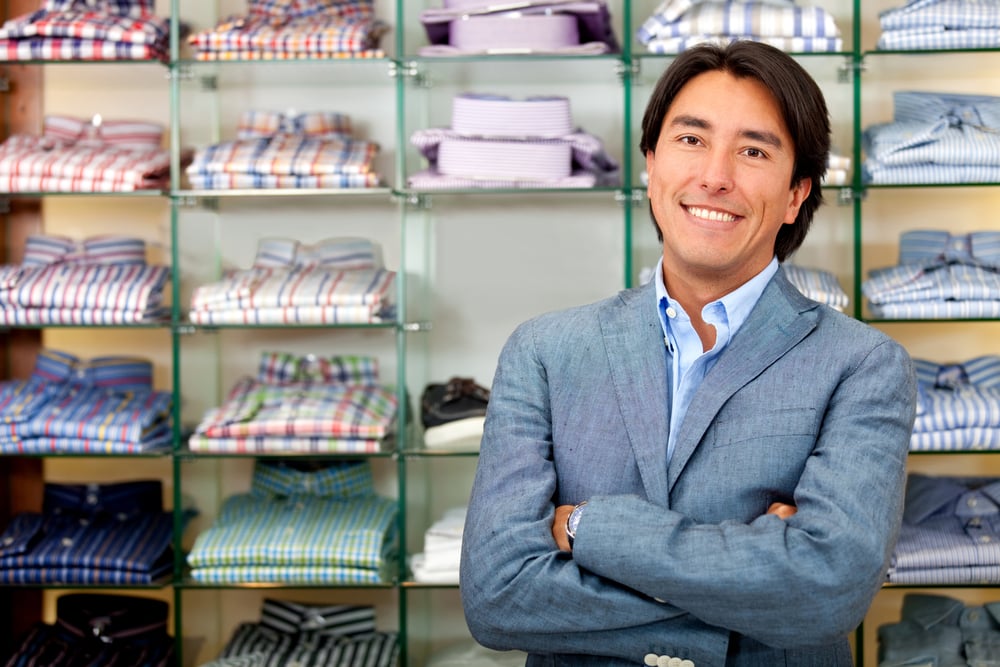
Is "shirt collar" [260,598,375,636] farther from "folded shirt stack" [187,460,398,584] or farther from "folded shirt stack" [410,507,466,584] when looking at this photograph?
"folded shirt stack" [410,507,466,584]

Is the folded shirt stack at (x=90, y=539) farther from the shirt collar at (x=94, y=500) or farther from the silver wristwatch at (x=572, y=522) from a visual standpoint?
the silver wristwatch at (x=572, y=522)

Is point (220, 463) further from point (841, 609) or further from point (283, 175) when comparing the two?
point (841, 609)

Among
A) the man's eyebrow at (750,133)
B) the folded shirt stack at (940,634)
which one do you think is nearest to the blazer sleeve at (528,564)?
the man's eyebrow at (750,133)

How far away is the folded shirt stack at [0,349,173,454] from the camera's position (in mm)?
3307

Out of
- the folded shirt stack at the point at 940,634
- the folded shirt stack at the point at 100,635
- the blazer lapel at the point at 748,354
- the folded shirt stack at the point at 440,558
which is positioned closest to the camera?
the blazer lapel at the point at 748,354

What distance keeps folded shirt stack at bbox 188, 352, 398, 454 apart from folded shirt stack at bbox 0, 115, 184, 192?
0.68 m

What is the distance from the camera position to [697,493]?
1628mm

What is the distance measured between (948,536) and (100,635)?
7.79 ft

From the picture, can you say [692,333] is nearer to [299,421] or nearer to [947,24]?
[299,421]

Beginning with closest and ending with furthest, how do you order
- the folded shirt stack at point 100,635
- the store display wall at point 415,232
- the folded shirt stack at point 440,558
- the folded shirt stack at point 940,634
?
1. the folded shirt stack at point 940,634
2. the folded shirt stack at point 440,558
3. the folded shirt stack at point 100,635
4. the store display wall at point 415,232

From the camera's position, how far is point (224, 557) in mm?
3240

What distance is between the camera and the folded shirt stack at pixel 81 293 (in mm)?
3312

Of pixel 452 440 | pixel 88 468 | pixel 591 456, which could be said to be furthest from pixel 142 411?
pixel 591 456

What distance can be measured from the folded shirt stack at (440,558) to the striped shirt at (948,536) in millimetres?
1157
